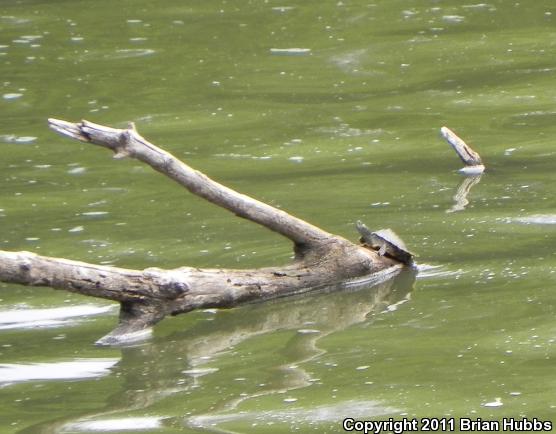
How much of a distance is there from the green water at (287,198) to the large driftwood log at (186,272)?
7cm

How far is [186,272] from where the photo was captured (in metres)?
4.65

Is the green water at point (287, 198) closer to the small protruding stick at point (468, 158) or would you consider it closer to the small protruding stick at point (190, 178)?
the small protruding stick at point (468, 158)

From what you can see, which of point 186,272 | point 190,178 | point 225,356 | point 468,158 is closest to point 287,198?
point 468,158

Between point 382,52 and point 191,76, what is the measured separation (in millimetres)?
1119

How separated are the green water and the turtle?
12cm

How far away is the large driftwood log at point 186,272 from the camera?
440cm

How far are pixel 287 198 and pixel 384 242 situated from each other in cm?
133

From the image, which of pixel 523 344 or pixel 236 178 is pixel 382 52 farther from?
pixel 523 344

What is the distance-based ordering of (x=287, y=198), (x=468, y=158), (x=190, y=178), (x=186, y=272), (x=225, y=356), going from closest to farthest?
(x=225, y=356) < (x=186, y=272) < (x=190, y=178) < (x=287, y=198) < (x=468, y=158)

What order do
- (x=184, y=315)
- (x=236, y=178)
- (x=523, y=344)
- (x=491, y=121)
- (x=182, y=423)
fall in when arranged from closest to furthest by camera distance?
1. (x=182, y=423)
2. (x=523, y=344)
3. (x=184, y=315)
4. (x=236, y=178)
5. (x=491, y=121)

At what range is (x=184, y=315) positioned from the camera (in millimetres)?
4871

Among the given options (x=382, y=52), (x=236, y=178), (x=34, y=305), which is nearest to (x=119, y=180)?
(x=236, y=178)

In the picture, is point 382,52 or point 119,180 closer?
point 119,180

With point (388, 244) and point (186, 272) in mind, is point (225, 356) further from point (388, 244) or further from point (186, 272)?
point (388, 244)
